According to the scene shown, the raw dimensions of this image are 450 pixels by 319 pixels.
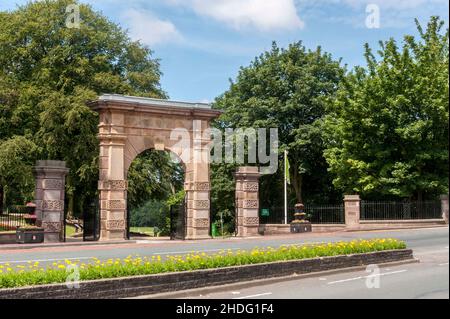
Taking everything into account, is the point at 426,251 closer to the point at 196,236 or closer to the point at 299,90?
the point at 196,236

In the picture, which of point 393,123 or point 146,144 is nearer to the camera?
point 146,144

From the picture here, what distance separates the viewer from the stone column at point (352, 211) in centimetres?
3319

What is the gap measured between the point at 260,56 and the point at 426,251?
28.1 meters

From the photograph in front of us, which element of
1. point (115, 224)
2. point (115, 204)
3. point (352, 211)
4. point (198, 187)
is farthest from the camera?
point (352, 211)

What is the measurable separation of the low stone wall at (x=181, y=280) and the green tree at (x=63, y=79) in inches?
940

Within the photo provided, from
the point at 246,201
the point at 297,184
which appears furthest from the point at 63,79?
the point at 297,184

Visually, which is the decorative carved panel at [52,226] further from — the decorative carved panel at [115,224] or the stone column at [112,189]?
the decorative carved panel at [115,224]

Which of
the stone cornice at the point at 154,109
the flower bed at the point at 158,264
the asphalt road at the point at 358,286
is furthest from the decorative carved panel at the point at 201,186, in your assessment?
the asphalt road at the point at 358,286

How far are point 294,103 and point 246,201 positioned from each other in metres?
14.8

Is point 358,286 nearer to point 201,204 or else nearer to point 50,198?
point 50,198

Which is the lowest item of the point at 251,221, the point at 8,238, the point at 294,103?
the point at 8,238

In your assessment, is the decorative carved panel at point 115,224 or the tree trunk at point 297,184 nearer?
the decorative carved panel at point 115,224

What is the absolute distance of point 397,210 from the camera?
33.5 meters

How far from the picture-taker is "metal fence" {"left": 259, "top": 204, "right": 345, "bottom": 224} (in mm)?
35094
